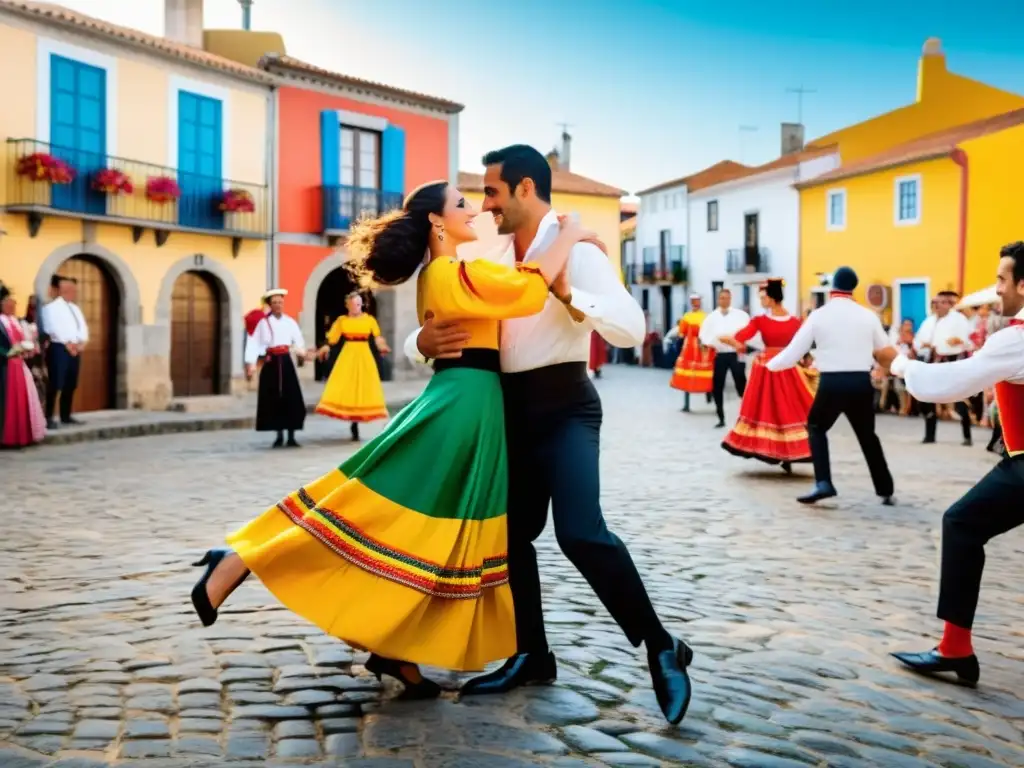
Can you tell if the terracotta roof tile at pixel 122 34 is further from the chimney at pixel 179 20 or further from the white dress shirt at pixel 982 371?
the white dress shirt at pixel 982 371

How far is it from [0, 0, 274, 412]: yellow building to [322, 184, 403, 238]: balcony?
5.46 feet

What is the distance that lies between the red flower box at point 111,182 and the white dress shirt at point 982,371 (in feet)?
57.8

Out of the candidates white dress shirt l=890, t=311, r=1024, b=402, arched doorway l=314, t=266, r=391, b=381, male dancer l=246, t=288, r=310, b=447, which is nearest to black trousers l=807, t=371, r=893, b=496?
white dress shirt l=890, t=311, r=1024, b=402

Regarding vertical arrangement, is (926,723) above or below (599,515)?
below

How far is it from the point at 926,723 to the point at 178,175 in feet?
65.4

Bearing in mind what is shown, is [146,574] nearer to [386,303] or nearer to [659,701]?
[659,701]

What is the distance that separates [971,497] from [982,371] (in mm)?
576

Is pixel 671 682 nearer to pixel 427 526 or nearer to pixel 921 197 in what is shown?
pixel 427 526

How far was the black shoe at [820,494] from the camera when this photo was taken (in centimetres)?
916

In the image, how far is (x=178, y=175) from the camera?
71.2 feet

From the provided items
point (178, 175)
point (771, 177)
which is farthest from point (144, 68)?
point (771, 177)

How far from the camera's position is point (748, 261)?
44.0 meters

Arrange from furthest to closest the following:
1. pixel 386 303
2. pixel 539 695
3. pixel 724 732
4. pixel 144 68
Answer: pixel 386 303 < pixel 144 68 < pixel 539 695 < pixel 724 732

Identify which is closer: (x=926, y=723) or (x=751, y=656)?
(x=926, y=723)
